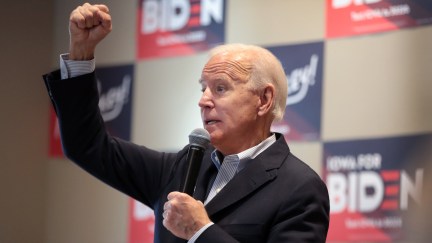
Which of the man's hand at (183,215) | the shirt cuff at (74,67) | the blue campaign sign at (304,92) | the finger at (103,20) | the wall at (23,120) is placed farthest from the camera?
the wall at (23,120)

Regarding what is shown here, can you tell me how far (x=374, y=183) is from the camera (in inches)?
162

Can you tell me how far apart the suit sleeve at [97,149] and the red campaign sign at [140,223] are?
2388 mm

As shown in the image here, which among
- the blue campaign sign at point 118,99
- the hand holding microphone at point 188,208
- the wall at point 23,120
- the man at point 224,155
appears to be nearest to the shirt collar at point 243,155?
the man at point 224,155

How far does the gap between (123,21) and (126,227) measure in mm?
1324

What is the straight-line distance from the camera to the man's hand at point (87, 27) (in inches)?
93.8

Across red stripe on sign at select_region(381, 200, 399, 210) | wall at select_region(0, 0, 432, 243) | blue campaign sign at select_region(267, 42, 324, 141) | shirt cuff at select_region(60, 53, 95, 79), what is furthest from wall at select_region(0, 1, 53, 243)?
shirt cuff at select_region(60, 53, 95, 79)

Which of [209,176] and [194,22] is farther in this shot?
[194,22]

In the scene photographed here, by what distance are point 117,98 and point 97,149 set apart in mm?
2772

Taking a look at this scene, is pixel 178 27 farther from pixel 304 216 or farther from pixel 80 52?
pixel 304 216

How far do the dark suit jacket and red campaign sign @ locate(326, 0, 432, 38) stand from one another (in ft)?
6.05

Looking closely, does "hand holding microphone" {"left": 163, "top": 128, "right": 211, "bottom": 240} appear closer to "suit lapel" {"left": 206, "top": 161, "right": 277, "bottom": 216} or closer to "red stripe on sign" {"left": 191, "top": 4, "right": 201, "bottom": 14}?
"suit lapel" {"left": 206, "top": 161, "right": 277, "bottom": 216}

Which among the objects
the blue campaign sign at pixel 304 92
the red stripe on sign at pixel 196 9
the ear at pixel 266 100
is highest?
the red stripe on sign at pixel 196 9

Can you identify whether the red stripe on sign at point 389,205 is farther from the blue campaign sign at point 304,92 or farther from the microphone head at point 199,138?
the microphone head at point 199,138

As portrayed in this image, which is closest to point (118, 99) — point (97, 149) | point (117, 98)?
point (117, 98)
